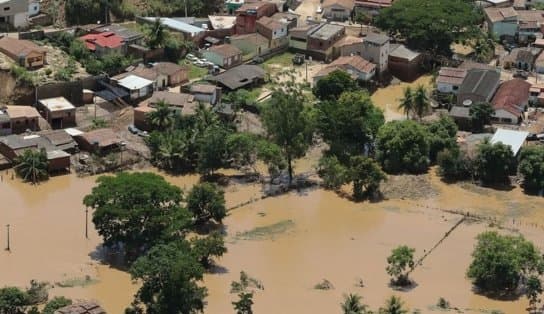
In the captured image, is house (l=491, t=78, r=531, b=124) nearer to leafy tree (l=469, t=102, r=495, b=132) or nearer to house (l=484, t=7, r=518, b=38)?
leafy tree (l=469, t=102, r=495, b=132)

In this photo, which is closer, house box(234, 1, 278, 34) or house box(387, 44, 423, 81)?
house box(387, 44, 423, 81)

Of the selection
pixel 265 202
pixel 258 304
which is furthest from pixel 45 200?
pixel 258 304

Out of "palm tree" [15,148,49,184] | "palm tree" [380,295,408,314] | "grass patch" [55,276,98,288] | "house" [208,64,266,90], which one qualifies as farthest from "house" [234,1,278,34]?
"palm tree" [380,295,408,314]

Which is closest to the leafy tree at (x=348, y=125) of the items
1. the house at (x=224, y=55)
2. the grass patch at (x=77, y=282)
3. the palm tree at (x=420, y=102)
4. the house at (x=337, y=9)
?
the palm tree at (x=420, y=102)

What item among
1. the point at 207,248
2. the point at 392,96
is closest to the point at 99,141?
the point at 207,248

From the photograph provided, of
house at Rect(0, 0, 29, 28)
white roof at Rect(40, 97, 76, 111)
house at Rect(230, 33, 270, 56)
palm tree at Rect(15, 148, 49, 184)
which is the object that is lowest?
palm tree at Rect(15, 148, 49, 184)

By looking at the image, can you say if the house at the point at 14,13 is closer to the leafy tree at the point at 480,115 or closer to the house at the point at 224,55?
the house at the point at 224,55

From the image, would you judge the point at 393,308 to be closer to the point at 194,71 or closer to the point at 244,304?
the point at 244,304
